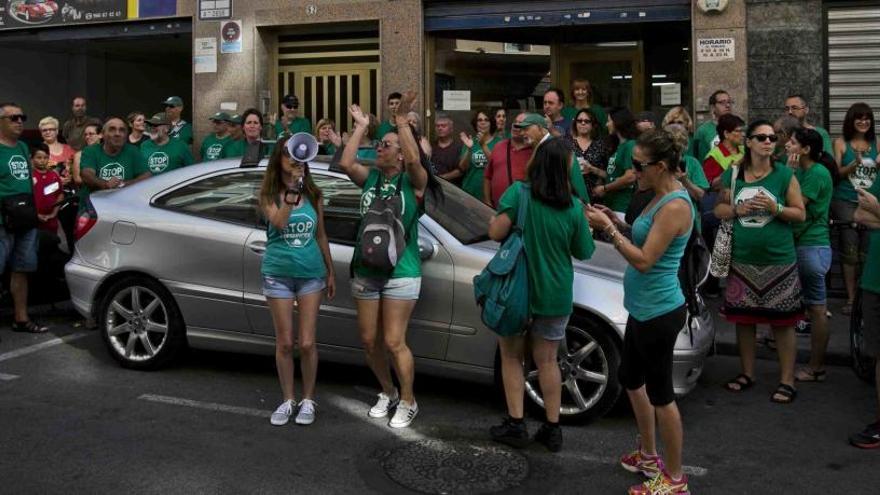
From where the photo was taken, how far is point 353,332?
221 inches

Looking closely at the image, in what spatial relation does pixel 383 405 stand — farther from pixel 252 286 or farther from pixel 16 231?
pixel 16 231

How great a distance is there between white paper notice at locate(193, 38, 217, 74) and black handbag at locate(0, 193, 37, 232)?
5389mm

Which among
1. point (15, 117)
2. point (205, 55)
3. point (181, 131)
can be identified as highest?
point (205, 55)

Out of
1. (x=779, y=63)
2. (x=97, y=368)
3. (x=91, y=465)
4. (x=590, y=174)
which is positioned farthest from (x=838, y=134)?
(x=91, y=465)

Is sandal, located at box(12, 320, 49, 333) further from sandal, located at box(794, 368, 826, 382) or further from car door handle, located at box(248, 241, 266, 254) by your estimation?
sandal, located at box(794, 368, 826, 382)

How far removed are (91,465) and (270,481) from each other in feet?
3.05

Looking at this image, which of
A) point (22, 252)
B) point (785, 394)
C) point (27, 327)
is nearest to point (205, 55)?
point (22, 252)

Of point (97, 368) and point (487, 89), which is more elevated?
point (487, 89)

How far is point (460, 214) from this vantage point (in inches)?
227

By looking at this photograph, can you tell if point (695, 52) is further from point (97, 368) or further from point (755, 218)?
point (97, 368)

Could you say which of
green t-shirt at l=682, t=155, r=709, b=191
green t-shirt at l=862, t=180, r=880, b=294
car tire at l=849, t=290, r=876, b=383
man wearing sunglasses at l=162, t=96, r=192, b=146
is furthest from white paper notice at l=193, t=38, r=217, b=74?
green t-shirt at l=862, t=180, r=880, b=294

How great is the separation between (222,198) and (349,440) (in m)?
2.03

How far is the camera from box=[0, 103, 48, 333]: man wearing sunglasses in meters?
7.38

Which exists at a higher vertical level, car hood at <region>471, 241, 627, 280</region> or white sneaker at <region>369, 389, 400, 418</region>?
car hood at <region>471, 241, 627, 280</region>
